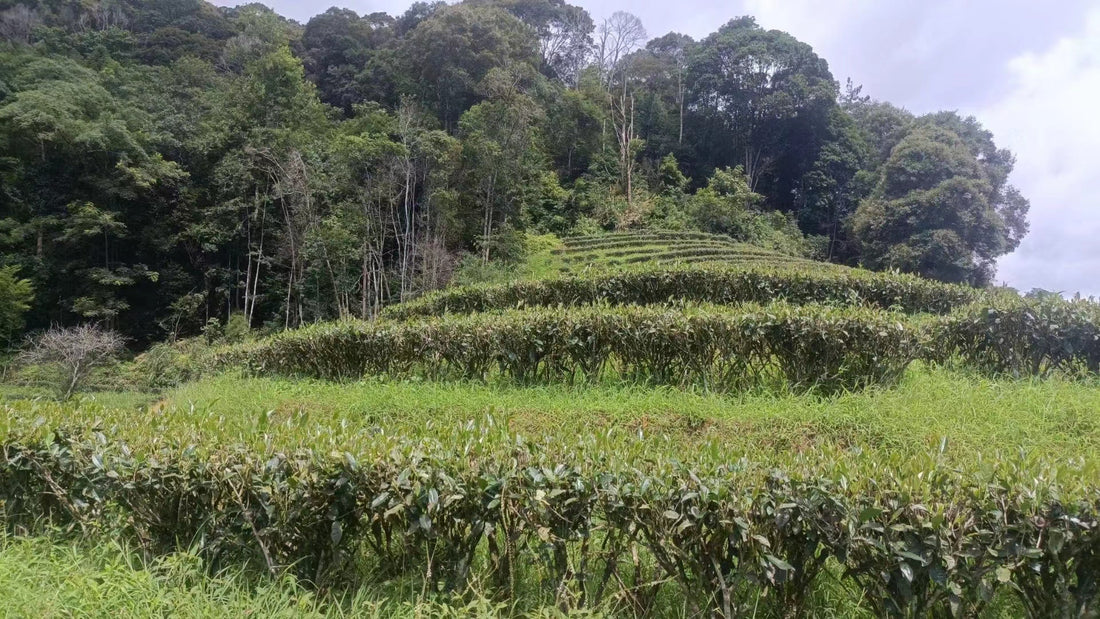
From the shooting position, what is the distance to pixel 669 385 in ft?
21.1

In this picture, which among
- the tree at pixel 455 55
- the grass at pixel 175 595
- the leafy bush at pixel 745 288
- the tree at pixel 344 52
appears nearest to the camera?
the grass at pixel 175 595

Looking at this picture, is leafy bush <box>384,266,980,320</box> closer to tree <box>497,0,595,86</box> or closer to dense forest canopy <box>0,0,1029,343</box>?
dense forest canopy <box>0,0,1029,343</box>

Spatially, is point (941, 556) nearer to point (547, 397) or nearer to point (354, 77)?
point (547, 397)

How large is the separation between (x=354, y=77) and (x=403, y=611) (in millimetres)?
37834

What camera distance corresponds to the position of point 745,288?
962 cm

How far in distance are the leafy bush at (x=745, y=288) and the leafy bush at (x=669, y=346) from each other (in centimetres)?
213

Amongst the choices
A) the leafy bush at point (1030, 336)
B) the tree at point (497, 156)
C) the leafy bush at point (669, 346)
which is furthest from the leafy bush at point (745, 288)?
the tree at point (497, 156)

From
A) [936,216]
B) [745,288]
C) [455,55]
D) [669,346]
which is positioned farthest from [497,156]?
[936,216]

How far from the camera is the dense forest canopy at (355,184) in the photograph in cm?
2209

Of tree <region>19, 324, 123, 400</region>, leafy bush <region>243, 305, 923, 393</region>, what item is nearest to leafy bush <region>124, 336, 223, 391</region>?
tree <region>19, 324, 123, 400</region>

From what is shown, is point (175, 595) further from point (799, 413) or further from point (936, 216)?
point (936, 216)

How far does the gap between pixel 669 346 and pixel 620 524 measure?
4.14 m

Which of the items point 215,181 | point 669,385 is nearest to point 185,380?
point 215,181

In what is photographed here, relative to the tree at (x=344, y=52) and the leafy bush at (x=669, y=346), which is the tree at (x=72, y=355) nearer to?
the leafy bush at (x=669, y=346)
